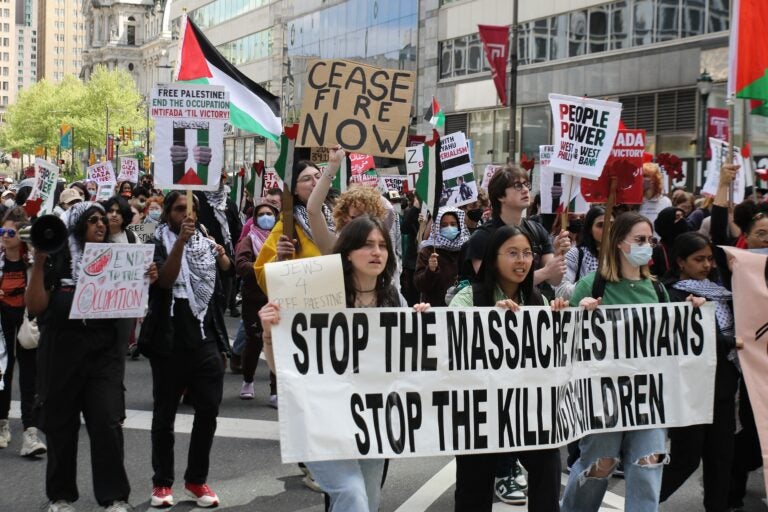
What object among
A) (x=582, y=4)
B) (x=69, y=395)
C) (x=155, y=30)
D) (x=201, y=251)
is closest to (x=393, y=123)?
(x=201, y=251)

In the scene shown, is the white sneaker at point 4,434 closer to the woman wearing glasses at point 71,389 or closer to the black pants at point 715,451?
the woman wearing glasses at point 71,389

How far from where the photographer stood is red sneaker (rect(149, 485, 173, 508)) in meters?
6.27

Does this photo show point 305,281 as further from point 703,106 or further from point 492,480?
point 703,106

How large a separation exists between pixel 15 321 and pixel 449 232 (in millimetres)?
4152

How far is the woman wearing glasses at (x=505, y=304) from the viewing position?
477cm

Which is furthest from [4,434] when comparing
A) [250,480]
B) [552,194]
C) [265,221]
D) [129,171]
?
[129,171]

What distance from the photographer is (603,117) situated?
26.3 ft

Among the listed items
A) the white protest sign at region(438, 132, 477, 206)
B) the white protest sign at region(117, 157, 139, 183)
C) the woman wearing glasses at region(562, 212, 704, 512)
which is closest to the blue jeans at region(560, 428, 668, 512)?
the woman wearing glasses at region(562, 212, 704, 512)

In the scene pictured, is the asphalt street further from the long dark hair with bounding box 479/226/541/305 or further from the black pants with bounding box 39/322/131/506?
the long dark hair with bounding box 479/226/541/305

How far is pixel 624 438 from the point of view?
540 centimetres

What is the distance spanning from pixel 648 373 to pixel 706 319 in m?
0.45

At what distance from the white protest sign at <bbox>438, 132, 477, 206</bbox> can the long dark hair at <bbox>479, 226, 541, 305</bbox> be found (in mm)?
7142

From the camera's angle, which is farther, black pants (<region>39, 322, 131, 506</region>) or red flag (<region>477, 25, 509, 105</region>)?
red flag (<region>477, 25, 509, 105</region>)

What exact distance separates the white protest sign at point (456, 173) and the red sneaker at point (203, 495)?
6.47m
